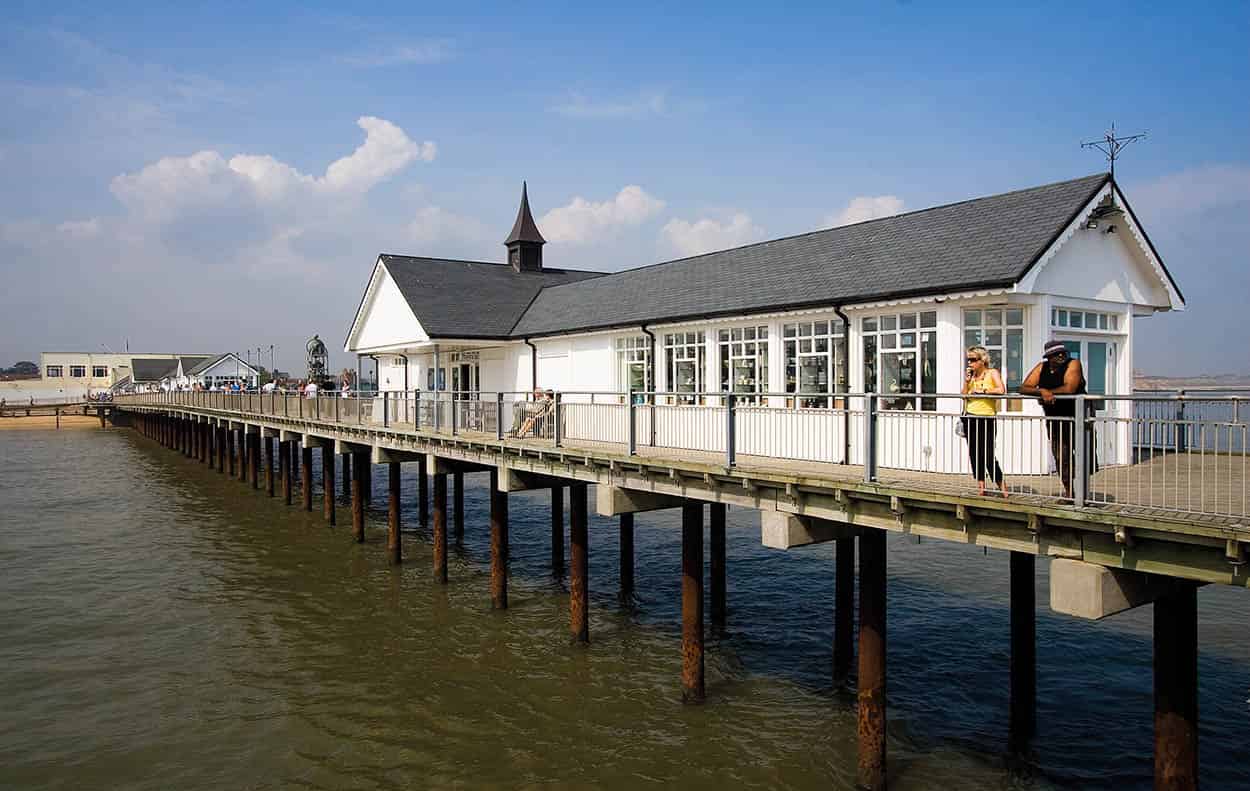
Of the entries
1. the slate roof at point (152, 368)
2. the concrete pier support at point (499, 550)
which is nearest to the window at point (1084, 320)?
the concrete pier support at point (499, 550)

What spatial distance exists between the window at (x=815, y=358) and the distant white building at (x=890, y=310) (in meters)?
0.03

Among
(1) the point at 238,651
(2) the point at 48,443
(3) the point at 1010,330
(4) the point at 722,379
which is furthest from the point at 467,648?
(2) the point at 48,443

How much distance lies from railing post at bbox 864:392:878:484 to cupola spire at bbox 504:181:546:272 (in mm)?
24730

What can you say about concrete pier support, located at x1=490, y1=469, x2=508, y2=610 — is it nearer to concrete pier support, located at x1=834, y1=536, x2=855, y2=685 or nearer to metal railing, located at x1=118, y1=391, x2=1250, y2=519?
metal railing, located at x1=118, y1=391, x2=1250, y2=519

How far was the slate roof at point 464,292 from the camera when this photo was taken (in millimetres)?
24547

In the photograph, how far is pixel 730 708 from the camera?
38.6 feet

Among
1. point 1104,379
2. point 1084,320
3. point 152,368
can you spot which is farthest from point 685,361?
point 152,368

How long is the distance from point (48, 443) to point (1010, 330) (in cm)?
6564

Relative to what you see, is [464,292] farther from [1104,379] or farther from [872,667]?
[872,667]

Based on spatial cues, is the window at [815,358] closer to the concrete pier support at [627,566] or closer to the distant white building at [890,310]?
the distant white building at [890,310]

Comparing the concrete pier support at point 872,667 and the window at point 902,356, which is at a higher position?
the window at point 902,356

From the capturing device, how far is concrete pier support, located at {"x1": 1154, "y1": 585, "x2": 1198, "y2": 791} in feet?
23.0

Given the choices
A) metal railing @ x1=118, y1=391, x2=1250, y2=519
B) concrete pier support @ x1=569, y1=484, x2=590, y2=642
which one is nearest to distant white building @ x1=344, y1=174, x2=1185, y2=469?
metal railing @ x1=118, y1=391, x2=1250, y2=519

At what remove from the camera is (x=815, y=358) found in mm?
13852
